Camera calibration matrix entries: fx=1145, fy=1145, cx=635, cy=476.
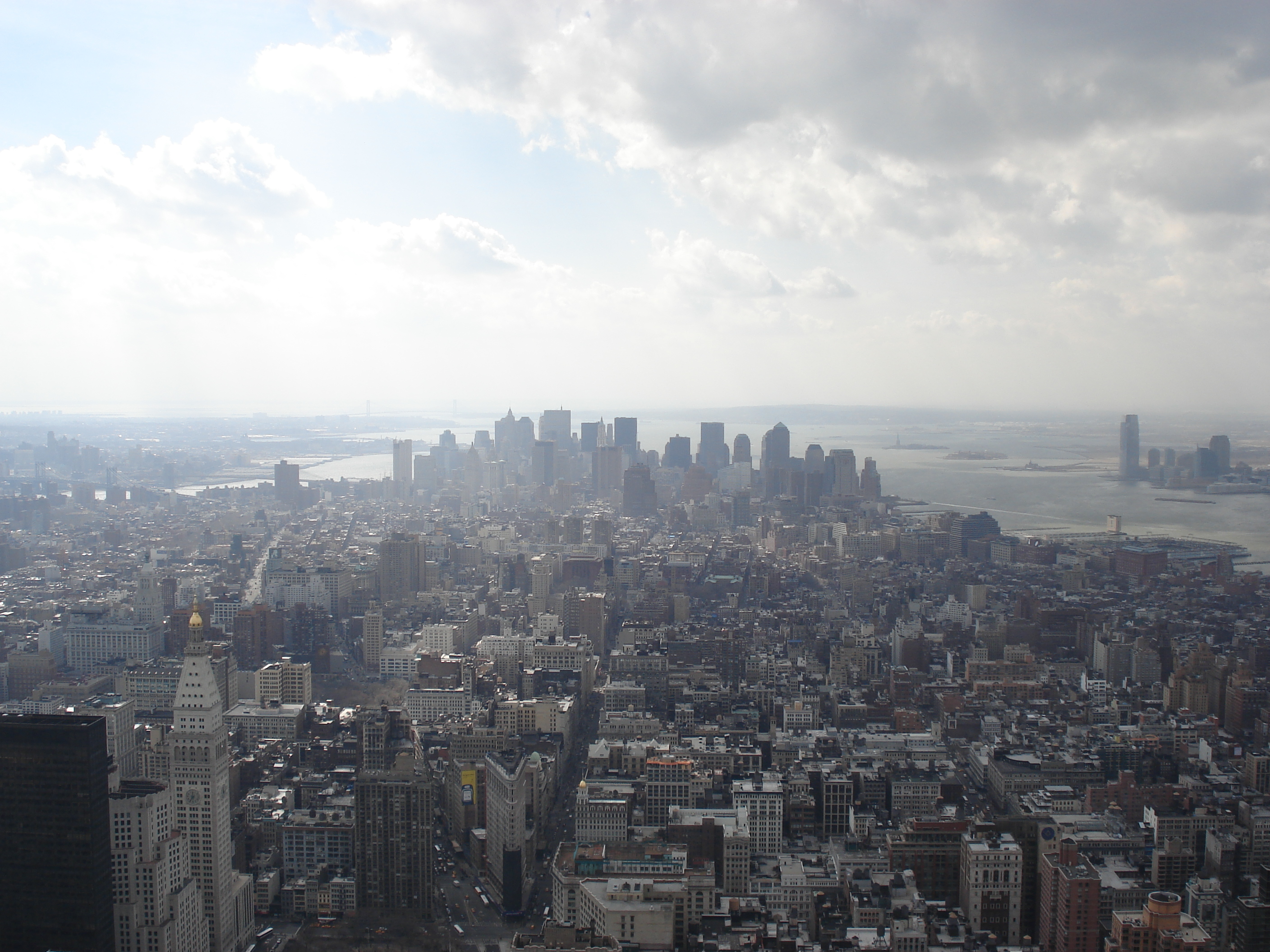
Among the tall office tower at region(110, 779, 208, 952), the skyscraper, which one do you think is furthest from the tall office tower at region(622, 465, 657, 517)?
the tall office tower at region(110, 779, 208, 952)

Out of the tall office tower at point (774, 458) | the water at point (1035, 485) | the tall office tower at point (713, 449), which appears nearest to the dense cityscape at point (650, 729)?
the water at point (1035, 485)

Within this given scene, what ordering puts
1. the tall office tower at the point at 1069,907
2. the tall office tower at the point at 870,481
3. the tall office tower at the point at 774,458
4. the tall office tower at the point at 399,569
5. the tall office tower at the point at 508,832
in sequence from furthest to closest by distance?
the tall office tower at the point at 774,458
the tall office tower at the point at 870,481
the tall office tower at the point at 399,569
the tall office tower at the point at 508,832
the tall office tower at the point at 1069,907

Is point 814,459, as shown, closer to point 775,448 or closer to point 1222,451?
point 775,448

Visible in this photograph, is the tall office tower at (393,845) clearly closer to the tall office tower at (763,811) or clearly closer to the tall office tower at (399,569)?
the tall office tower at (763,811)

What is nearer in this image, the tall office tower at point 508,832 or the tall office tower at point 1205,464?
the tall office tower at point 508,832

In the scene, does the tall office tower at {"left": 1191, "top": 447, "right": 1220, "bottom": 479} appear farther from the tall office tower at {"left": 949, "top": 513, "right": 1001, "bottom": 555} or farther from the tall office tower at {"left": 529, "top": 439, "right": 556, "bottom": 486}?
the tall office tower at {"left": 529, "top": 439, "right": 556, "bottom": 486}

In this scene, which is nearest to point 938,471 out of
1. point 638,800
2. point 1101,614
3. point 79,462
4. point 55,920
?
point 1101,614
